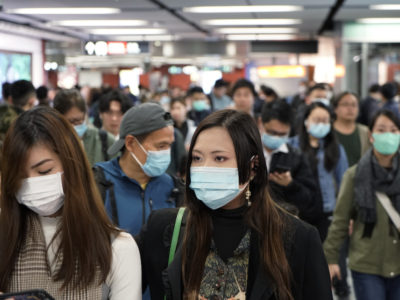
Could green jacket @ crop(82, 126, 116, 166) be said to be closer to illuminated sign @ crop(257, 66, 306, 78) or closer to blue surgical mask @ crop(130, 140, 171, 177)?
blue surgical mask @ crop(130, 140, 171, 177)

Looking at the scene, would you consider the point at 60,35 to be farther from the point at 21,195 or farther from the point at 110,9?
the point at 21,195

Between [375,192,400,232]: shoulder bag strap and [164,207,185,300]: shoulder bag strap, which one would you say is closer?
[164,207,185,300]: shoulder bag strap

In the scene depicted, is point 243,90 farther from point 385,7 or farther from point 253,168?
point 385,7

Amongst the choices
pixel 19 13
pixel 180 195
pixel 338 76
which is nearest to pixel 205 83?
pixel 338 76

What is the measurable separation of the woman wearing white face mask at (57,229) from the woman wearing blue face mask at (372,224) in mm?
2272

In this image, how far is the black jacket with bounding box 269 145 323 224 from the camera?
4.54m

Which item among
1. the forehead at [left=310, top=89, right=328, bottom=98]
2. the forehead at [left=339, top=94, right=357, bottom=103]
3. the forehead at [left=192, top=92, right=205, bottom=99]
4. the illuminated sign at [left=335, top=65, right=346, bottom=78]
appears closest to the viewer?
the forehead at [left=339, top=94, right=357, bottom=103]

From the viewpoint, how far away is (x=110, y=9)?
11.3 metres

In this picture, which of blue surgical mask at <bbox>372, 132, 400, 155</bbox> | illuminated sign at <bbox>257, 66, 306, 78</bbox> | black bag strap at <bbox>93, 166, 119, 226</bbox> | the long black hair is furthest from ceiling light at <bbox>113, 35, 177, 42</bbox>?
black bag strap at <bbox>93, 166, 119, 226</bbox>

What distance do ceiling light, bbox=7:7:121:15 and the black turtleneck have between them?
30.9 feet

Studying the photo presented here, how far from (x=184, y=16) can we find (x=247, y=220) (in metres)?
11.1

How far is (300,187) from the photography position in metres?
4.56

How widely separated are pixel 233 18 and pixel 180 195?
1025 centimetres

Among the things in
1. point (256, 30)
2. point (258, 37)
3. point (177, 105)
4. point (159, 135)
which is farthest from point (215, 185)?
point (258, 37)
